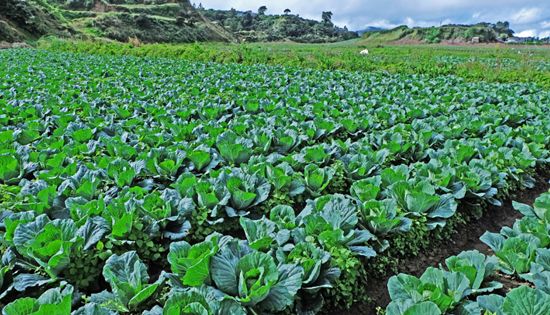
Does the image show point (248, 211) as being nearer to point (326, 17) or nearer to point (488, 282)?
point (488, 282)

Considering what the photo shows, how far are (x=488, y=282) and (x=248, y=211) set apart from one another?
6.26 feet

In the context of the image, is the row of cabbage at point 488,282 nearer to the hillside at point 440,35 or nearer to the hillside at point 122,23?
the hillside at point 122,23

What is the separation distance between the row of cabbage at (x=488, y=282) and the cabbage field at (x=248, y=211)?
11 millimetres

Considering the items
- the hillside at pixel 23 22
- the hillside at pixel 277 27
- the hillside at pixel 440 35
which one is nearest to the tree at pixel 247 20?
the hillside at pixel 277 27

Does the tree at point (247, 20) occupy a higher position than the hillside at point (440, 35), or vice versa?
the tree at point (247, 20)

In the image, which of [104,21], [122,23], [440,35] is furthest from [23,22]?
[440,35]

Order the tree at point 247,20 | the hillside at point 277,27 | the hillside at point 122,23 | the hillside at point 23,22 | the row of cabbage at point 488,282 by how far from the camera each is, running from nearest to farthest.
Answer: the row of cabbage at point 488,282 → the hillside at point 23,22 → the hillside at point 122,23 → the hillside at point 277,27 → the tree at point 247,20

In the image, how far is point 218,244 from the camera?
8.63ft

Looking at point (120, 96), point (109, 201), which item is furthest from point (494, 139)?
point (120, 96)

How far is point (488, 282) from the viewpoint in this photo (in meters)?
2.56

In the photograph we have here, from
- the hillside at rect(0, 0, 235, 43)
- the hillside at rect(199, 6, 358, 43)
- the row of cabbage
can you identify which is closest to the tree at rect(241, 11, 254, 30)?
the hillside at rect(199, 6, 358, 43)

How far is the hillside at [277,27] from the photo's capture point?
272 ft

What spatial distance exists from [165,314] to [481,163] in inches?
149

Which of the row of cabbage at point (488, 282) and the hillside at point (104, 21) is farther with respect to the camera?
the hillside at point (104, 21)
